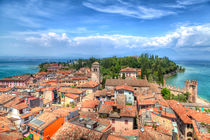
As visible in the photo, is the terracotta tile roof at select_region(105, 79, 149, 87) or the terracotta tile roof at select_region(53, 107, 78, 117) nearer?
the terracotta tile roof at select_region(53, 107, 78, 117)

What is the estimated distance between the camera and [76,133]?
12219 millimetres

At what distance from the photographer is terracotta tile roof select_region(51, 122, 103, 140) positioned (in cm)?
1176

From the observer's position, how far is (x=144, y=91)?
33625mm

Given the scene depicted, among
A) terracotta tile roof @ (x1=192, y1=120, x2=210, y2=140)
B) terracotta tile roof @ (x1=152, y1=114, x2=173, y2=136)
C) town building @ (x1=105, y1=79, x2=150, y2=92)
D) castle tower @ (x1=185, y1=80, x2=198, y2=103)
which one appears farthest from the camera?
castle tower @ (x1=185, y1=80, x2=198, y2=103)

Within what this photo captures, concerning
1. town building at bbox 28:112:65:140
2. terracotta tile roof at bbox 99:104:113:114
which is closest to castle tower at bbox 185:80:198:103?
terracotta tile roof at bbox 99:104:113:114

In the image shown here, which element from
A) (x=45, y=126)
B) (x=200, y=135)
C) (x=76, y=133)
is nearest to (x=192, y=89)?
(x=200, y=135)

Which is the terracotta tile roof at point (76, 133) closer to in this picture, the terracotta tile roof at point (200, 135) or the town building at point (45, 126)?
the town building at point (45, 126)

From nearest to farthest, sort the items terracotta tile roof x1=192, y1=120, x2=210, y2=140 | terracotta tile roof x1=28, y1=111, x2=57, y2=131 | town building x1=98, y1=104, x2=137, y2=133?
terracotta tile roof x1=28, y1=111, x2=57, y2=131 → terracotta tile roof x1=192, y1=120, x2=210, y2=140 → town building x1=98, y1=104, x2=137, y2=133

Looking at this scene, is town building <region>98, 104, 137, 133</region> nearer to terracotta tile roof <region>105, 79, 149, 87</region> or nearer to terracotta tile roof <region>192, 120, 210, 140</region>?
terracotta tile roof <region>192, 120, 210, 140</region>

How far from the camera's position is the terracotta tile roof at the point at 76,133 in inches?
463

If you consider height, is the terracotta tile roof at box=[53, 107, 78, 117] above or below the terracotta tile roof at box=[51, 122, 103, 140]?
below

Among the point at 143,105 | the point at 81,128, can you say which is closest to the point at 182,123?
the point at 143,105

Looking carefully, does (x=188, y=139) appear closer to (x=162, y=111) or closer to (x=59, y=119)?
(x=162, y=111)

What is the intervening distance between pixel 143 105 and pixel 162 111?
123 inches
